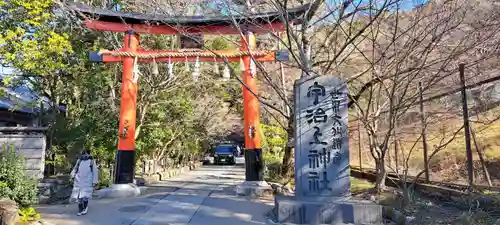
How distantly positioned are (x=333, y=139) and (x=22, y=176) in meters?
6.31

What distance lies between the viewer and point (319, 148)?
6922mm

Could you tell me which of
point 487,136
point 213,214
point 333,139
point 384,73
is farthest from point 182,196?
point 487,136

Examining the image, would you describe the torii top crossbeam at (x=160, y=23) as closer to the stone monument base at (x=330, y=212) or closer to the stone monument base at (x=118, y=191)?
the stone monument base at (x=118, y=191)

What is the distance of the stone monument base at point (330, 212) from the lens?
629 cm

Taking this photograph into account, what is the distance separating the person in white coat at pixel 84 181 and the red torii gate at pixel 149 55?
2340 mm

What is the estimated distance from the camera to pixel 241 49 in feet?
36.8

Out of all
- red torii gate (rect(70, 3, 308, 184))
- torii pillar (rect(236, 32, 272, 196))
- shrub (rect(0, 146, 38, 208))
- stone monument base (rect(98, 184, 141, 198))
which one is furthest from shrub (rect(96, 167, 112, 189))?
shrub (rect(0, 146, 38, 208))

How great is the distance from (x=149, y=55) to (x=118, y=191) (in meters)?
4.34

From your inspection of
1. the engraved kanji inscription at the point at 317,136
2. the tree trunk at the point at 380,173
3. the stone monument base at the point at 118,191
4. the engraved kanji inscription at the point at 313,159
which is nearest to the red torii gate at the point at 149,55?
the stone monument base at the point at 118,191

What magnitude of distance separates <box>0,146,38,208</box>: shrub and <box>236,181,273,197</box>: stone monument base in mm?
5613

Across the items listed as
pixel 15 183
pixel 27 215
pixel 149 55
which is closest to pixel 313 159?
pixel 27 215

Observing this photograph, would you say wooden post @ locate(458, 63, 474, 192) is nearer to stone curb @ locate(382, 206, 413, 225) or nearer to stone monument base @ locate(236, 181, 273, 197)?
stone curb @ locate(382, 206, 413, 225)

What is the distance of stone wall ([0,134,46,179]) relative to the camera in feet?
35.7

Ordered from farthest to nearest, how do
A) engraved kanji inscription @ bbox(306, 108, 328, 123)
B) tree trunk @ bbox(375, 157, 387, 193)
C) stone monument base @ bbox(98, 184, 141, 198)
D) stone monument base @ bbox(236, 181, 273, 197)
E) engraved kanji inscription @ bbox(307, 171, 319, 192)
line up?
1. stone monument base @ bbox(236, 181, 273, 197)
2. stone monument base @ bbox(98, 184, 141, 198)
3. tree trunk @ bbox(375, 157, 387, 193)
4. engraved kanji inscription @ bbox(306, 108, 328, 123)
5. engraved kanji inscription @ bbox(307, 171, 319, 192)
